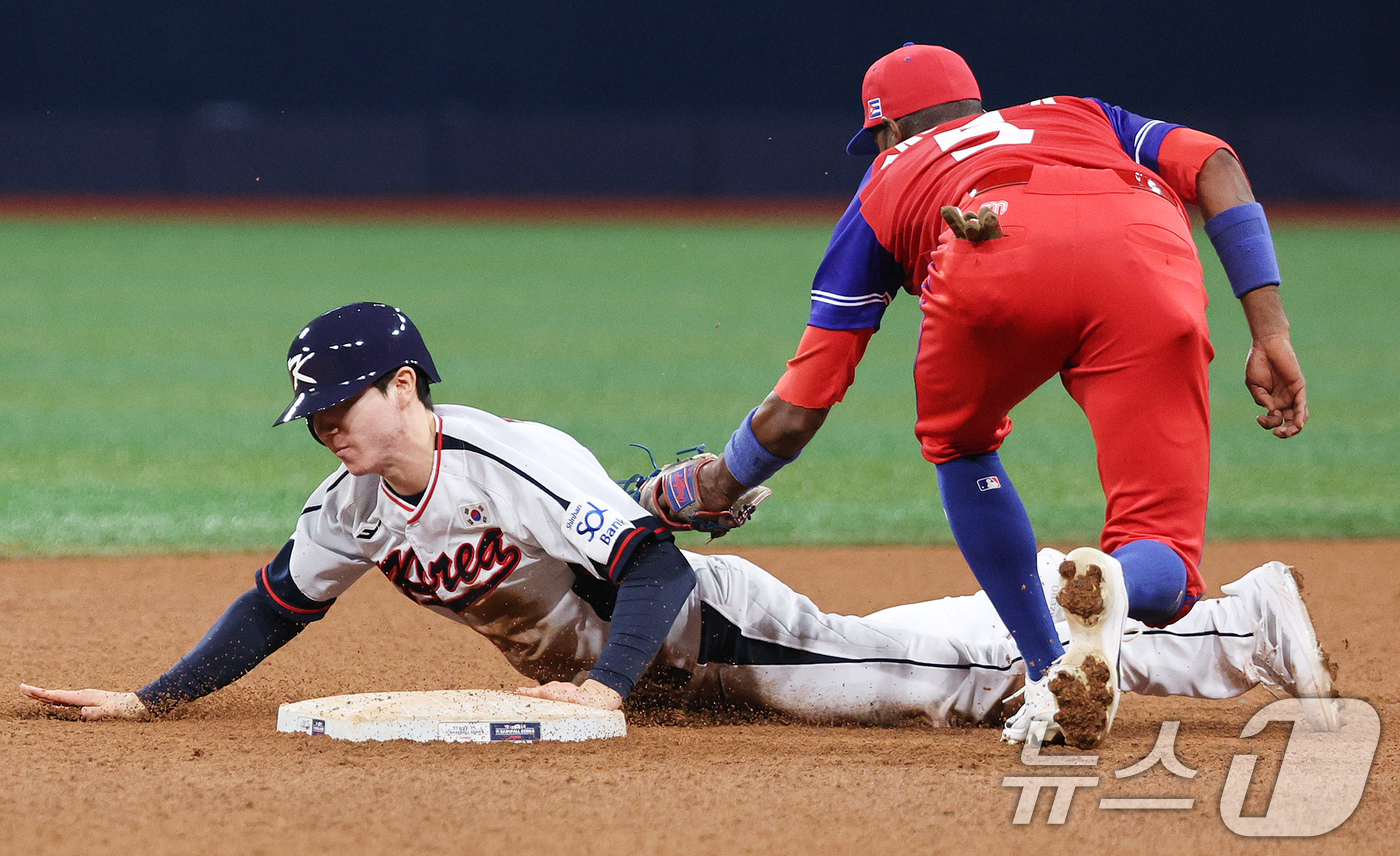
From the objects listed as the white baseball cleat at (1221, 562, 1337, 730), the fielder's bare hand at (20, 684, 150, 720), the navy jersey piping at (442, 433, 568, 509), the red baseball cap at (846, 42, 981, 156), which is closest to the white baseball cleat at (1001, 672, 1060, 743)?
the white baseball cleat at (1221, 562, 1337, 730)

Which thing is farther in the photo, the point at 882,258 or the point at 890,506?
the point at 890,506

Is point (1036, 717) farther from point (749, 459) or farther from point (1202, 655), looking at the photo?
point (749, 459)

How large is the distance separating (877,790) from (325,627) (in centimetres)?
246

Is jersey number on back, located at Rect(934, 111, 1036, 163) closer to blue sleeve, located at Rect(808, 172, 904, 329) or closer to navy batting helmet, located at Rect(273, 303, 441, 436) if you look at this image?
blue sleeve, located at Rect(808, 172, 904, 329)

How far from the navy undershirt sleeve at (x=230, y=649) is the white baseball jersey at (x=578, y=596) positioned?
0.22 feet

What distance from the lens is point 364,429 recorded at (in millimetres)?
2912

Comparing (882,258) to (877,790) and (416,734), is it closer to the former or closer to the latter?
(877,790)

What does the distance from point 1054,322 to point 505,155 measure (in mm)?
24868

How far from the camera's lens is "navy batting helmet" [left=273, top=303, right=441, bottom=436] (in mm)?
2863

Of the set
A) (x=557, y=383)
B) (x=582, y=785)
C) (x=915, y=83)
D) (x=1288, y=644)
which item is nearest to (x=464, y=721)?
(x=582, y=785)

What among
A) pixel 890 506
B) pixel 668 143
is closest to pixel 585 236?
pixel 668 143

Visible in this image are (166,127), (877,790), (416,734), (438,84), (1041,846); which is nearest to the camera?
(1041,846)

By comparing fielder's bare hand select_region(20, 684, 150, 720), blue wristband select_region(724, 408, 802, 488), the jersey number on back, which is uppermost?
the jersey number on back

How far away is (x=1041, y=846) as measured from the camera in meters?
2.36
